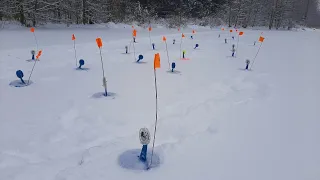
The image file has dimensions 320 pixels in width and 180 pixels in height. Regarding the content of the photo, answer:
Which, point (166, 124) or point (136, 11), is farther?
point (136, 11)

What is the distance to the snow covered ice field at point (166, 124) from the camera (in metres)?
2.21

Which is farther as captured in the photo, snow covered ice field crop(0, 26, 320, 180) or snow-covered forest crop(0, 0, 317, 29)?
snow-covered forest crop(0, 0, 317, 29)

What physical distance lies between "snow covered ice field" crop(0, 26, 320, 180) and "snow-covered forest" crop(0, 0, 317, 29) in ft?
33.5

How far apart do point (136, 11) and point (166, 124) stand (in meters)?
22.4

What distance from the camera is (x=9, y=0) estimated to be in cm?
1424

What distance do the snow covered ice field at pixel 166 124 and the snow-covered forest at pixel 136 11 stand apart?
10197mm

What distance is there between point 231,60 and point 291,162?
6.23m

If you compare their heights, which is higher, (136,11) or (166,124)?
(136,11)

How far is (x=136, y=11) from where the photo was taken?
23.8m

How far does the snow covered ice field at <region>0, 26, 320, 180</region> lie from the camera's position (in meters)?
2.21

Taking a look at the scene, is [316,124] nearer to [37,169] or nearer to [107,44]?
[37,169]

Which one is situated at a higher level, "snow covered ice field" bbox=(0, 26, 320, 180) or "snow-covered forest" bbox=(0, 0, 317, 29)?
"snow-covered forest" bbox=(0, 0, 317, 29)

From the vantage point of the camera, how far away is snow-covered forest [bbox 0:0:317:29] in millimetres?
14348

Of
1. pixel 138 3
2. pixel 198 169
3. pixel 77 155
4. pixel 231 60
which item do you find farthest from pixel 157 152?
pixel 138 3
